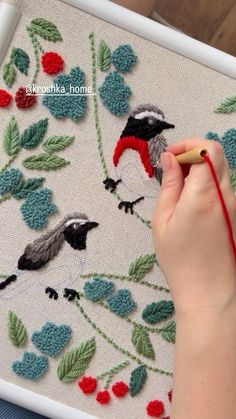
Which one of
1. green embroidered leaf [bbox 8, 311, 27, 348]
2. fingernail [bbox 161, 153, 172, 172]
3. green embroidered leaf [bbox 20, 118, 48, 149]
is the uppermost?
green embroidered leaf [bbox 20, 118, 48, 149]

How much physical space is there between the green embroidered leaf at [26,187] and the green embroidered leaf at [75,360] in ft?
0.53

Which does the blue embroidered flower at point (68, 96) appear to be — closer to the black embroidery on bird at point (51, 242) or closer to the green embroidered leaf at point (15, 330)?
the black embroidery on bird at point (51, 242)

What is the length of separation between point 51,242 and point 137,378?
164mm

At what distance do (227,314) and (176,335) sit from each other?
57 mm

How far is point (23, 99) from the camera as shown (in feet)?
1.95

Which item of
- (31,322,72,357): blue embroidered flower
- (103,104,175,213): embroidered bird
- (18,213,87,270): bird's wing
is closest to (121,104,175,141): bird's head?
(103,104,175,213): embroidered bird

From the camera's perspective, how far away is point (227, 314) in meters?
0.56

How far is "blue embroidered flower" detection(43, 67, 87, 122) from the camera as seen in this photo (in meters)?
0.60

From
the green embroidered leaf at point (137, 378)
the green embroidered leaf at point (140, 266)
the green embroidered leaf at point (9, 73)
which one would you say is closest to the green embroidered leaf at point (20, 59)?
the green embroidered leaf at point (9, 73)

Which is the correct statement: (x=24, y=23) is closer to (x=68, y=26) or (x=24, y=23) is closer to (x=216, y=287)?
(x=68, y=26)

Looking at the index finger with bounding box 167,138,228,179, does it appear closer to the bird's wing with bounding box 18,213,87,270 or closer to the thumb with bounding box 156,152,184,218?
the thumb with bounding box 156,152,184,218

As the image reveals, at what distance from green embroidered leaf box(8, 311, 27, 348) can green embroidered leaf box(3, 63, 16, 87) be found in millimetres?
231

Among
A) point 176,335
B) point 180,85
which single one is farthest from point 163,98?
point 176,335

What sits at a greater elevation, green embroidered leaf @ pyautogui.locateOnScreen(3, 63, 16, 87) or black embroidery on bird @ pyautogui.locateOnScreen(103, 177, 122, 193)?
green embroidered leaf @ pyautogui.locateOnScreen(3, 63, 16, 87)
